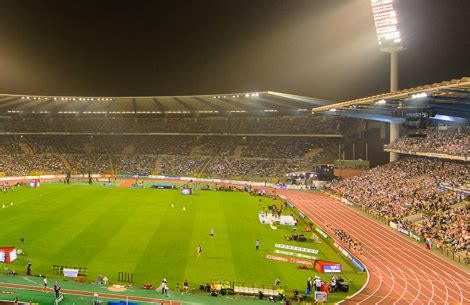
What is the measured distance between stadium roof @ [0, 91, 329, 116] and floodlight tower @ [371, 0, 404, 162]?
47.8 feet

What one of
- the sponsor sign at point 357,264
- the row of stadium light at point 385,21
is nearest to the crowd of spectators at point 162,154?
the row of stadium light at point 385,21

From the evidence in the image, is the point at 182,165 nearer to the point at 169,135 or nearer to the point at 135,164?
the point at 135,164

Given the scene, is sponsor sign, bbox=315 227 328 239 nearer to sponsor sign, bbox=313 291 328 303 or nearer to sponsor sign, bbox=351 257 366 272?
sponsor sign, bbox=351 257 366 272

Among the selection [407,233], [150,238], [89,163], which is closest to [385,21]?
[407,233]

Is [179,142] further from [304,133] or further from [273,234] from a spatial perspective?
[273,234]

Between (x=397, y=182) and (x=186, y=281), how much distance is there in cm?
3192

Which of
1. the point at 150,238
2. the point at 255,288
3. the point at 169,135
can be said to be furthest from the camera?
the point at 169,135

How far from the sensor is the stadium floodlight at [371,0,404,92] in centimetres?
4678

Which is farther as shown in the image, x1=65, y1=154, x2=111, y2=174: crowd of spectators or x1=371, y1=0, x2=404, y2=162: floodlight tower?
x1=65, y1=154, x2=111, y2=174: crowd of spectators

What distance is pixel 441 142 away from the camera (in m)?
42.4

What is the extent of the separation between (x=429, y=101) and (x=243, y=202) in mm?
24564

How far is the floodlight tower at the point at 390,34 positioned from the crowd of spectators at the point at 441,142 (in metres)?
6.14

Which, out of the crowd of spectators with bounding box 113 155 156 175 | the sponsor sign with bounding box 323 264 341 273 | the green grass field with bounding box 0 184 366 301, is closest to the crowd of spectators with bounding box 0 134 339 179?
the crowd of spectators with bounding box 113 155 156 175

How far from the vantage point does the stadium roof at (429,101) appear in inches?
1069
